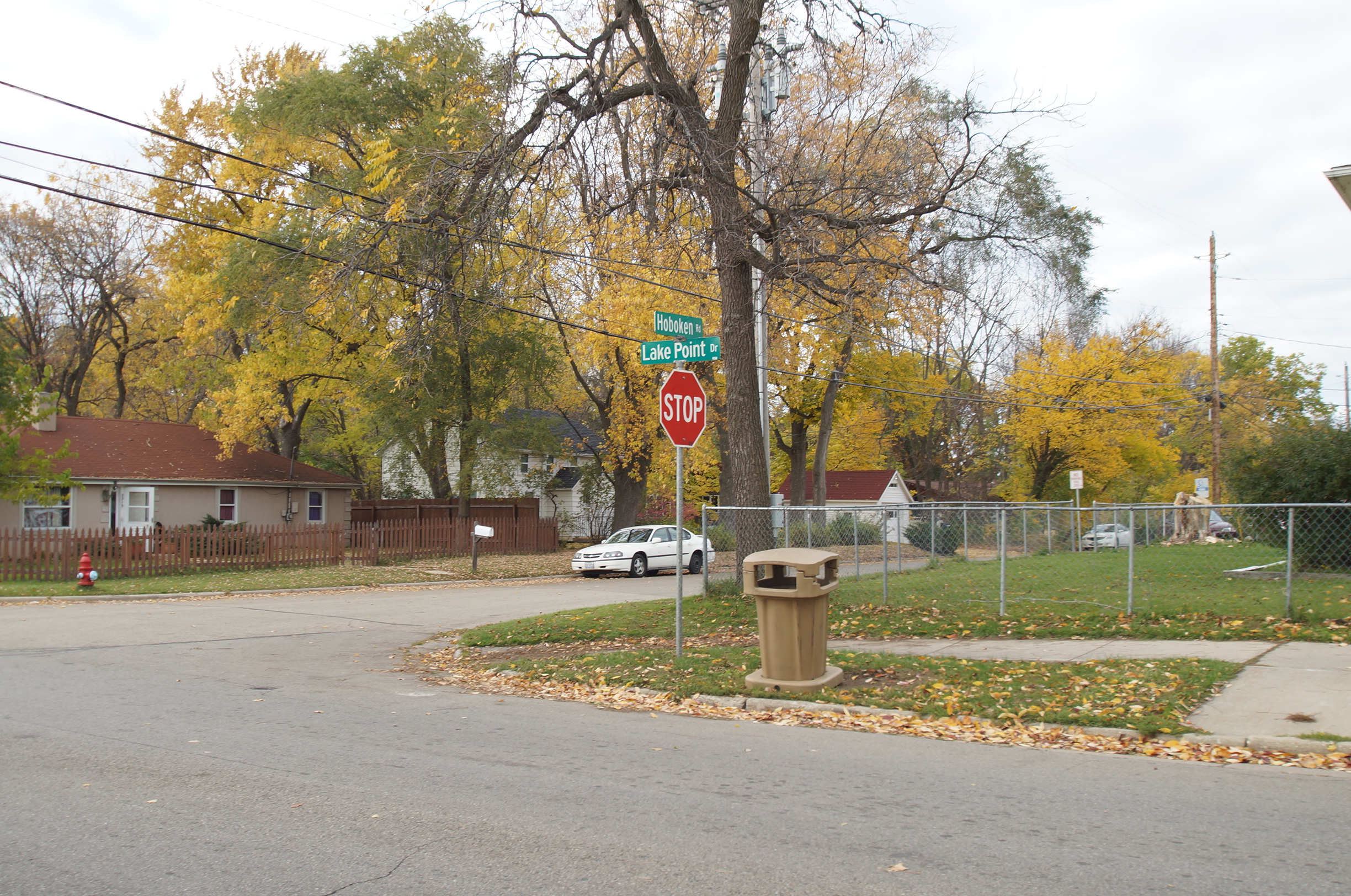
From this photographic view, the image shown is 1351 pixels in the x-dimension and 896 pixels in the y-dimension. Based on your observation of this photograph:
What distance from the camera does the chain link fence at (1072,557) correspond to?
479 inches

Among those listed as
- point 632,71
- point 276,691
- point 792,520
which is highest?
point 632,71

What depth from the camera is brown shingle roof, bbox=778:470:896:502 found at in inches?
2035

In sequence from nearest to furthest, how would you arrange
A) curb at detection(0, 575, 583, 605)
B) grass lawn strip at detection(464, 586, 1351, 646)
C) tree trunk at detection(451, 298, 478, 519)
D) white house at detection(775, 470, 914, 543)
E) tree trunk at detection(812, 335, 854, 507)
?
grass lawn strip at detection(464, 586, 1351, 646)
curb at detection(0, 575, 583, 605)
tree trunk at detection(812, 335, 854, 507)
tree trunk at detection(451, 298, 478, 519)
white house at detection(775, 470, 914, 543)

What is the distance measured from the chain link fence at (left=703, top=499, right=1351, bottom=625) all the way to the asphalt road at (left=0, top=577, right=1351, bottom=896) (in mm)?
4129

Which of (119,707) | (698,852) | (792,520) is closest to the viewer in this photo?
(698,852)

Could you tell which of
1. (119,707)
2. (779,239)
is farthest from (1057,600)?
(119,707)

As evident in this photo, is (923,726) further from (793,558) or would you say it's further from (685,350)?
(685,350)

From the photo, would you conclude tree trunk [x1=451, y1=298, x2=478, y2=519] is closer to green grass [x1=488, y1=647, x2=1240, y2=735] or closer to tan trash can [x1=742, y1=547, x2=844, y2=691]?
green grass [x1=488, y1=647, x2=1240, y2=735]

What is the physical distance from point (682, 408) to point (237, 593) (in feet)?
51.4

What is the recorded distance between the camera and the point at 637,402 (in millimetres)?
35250

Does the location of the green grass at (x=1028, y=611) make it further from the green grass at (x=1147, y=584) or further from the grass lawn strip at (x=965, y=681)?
the grass lawn strip at (x=965, y=681)

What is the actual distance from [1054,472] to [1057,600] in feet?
122

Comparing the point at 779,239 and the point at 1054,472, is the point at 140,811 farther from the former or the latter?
the point at 1054,472

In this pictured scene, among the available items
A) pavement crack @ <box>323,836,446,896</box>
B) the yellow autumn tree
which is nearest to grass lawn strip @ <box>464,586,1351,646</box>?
pavement crack @ <box>323,836,446,896</box>
